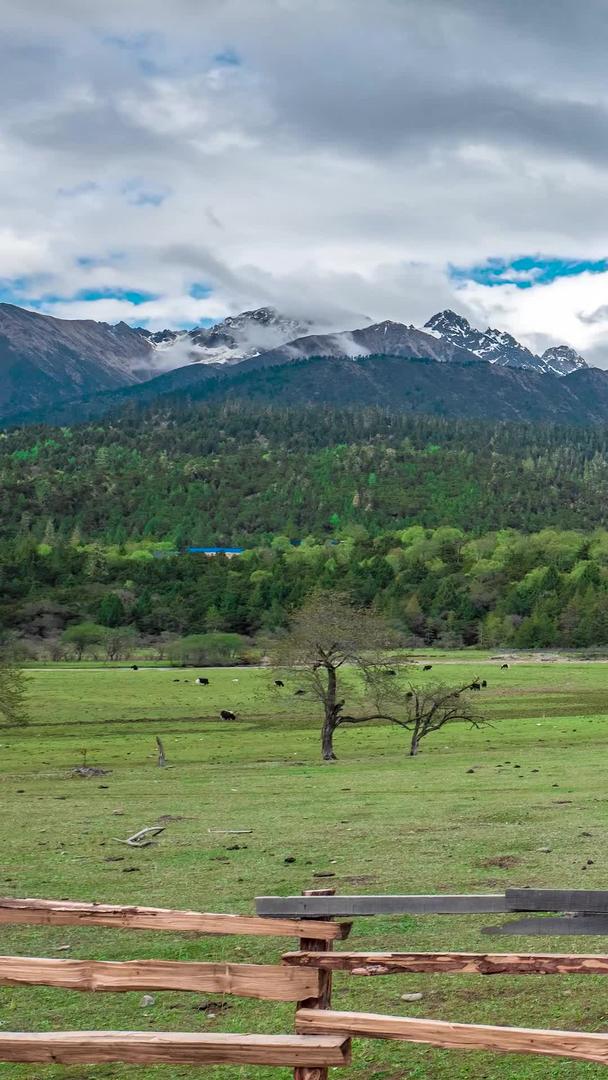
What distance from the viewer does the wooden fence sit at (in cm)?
831

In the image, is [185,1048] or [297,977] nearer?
[185,1048]

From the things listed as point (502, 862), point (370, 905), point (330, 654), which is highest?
point (370, 905)

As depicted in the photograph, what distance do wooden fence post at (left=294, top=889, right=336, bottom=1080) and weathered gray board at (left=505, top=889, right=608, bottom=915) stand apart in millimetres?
1744

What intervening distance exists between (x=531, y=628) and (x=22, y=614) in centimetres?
8218

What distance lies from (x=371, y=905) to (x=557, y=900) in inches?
68.4

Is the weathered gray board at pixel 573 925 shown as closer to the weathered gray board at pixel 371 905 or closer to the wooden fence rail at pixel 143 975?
the weathered gray board at pixel 371 905

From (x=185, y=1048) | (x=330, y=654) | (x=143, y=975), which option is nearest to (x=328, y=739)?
(x=330, y=654)

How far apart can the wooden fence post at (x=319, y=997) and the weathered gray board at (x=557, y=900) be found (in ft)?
5.72

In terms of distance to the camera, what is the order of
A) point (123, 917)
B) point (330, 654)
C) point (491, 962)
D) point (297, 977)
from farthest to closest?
point (330, 654)
point (123, 917)
point (491, 962)
point (297, 977)

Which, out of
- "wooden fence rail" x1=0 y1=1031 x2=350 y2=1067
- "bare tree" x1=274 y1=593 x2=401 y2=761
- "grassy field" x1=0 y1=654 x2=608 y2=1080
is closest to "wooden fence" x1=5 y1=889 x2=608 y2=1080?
"wooden fence rail" x1=0 y1=1031 x2=350 y2=1067

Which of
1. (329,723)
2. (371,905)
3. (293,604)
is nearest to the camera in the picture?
(371,905)

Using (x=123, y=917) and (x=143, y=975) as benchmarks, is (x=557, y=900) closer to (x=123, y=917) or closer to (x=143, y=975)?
(x=143, y=975)

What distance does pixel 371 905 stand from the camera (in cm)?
946

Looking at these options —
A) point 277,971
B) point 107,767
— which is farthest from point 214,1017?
point 107,767
